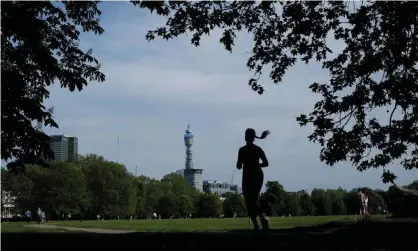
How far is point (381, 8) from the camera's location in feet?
43.5

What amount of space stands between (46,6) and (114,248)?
649 cm

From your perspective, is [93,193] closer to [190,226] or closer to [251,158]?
[190,226]

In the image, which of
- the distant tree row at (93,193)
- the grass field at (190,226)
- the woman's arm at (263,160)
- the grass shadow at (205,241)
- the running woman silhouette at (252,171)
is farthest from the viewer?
the distant tree row at (93,193)

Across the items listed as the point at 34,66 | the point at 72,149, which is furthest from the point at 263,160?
the point at 72,149

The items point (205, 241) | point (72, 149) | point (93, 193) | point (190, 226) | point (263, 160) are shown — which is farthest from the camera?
point (72, 149)

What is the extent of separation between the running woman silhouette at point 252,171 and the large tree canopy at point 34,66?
4.29 m

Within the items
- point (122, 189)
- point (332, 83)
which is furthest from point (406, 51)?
point (122, 189)

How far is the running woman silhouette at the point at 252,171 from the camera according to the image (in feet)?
42.5

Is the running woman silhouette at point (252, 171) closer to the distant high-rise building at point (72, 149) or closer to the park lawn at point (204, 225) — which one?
the park lawn at point (204, 225)

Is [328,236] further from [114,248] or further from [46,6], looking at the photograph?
[46,6]

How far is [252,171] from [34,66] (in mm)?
6376

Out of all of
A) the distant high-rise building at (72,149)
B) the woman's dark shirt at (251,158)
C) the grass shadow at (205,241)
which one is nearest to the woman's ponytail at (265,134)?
the woman's dark shirt at (251,158)

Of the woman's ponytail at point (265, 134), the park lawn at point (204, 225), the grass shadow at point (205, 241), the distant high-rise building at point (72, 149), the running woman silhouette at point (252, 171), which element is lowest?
the park lawn at point (204, 225)

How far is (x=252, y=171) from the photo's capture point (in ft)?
42.7
